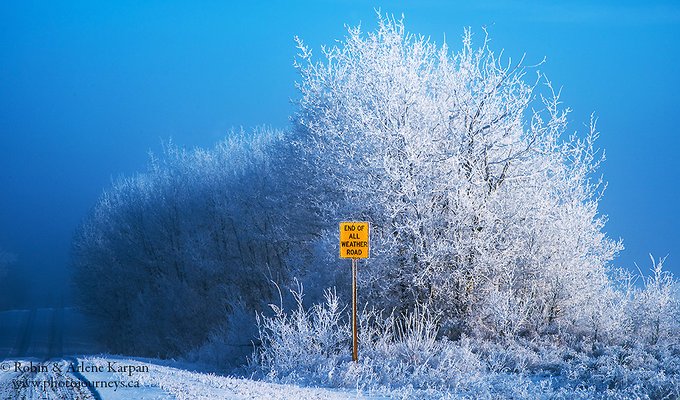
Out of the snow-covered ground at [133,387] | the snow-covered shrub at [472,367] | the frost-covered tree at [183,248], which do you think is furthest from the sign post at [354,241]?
the frost-covered tree at [183,248]

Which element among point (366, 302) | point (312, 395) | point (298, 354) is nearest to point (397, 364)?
point (298, 354)

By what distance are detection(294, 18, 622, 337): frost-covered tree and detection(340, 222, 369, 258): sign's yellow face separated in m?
4.36

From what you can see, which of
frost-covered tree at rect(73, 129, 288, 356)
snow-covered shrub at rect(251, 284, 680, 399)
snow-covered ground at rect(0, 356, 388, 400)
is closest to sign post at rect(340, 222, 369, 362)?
snow-covered shrub at rect(251, 284, 680, 399)

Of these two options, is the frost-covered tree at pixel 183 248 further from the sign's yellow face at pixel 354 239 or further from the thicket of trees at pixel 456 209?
the sign's yellow face at pixel 354 239

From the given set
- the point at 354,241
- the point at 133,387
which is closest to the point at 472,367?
the point at 354,241

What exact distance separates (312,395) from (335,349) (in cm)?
452

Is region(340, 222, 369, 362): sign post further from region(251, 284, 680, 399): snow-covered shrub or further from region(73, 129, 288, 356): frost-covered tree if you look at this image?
region(73, 129, 288, 356): frost-covered tree

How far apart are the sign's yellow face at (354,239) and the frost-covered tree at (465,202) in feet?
14.3

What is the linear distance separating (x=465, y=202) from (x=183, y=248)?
22326mm

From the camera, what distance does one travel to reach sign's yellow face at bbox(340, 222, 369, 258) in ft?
45.1

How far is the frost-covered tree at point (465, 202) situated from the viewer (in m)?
18.3

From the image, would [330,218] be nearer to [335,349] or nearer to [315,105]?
[315,105]

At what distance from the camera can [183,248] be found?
37.3 metres

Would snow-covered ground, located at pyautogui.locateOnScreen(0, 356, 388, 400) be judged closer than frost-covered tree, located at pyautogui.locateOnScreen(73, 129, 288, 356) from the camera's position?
Yes
